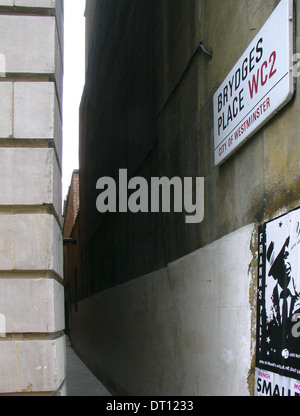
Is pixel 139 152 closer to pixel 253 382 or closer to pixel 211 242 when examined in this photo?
pixel 211 242

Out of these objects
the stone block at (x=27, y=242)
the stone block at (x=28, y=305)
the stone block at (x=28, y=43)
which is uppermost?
the stone block at (x=28, y=43)

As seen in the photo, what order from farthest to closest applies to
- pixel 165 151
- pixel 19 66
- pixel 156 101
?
pixel 156 101 → pixel 165 151 → pixel 19 66

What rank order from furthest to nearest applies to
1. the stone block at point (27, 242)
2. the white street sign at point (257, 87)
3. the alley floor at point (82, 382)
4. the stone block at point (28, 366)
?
the alley floor at point (82, 382)
the stone block at point (27, 242)
the stone block at point (28, 366)
the white street sign at point (257, 87)

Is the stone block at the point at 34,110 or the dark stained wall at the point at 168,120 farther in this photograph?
the dark stained wall at the point at 168,120

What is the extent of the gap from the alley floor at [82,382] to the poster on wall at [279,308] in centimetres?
929

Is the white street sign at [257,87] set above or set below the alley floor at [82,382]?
above

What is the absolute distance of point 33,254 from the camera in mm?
4746

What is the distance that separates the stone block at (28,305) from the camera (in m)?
4.68

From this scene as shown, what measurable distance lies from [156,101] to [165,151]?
1004 mm

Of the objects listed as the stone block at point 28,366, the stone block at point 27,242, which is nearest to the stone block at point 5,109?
the stone block at point 27,242

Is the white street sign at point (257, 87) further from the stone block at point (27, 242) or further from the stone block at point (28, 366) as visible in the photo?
the stone block at point (28, 366)

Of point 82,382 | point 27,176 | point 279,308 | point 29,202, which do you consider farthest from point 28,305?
point 82,382

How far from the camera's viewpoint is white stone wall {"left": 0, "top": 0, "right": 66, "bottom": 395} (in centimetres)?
464
